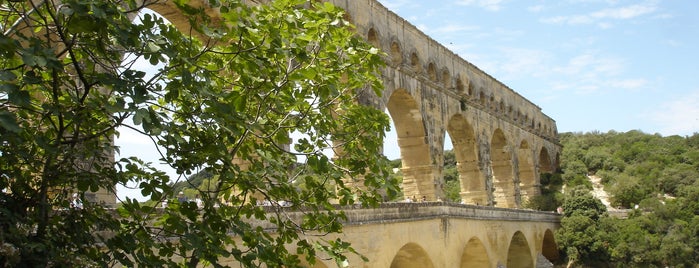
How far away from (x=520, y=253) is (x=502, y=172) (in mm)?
5202

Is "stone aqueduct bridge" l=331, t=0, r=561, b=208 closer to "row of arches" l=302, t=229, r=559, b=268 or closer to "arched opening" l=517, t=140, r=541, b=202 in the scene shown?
"arched opening" l=517, t=140, r=541, b=202

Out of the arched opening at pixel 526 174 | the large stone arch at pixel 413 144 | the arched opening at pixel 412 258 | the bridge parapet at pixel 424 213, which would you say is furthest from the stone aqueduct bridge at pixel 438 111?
the arched opening at pixel 412 258

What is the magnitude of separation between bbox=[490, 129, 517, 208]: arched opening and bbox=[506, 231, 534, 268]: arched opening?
14.3 ft

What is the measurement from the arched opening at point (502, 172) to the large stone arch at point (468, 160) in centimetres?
473

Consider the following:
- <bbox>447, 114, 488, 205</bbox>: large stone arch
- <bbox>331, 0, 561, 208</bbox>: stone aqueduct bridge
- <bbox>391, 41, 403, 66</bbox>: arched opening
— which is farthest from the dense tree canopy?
<bbox>447, 114, 488, 205</bbox>: large stone arch

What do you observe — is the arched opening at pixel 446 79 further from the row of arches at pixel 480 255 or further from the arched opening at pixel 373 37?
the row of arches at pixel 480 255

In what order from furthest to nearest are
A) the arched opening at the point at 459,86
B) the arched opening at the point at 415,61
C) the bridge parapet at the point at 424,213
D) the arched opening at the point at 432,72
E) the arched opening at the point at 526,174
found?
the arched opening at the point at 526,174 < the arched opening at the point at 459,86 < the arched opening at the point at 432,72 < the arched opening at the point at 415,61 < the bridge parapet at the point at 424,213

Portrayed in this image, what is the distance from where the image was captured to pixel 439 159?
72.6 feet

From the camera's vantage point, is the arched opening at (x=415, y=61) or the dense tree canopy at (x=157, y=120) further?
the arched opening at (x=415, y=61)

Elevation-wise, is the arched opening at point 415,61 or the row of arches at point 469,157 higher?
the arched opening at point 415,61

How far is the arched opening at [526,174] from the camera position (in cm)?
3512

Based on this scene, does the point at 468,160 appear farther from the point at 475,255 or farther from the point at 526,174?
the point at 526,174

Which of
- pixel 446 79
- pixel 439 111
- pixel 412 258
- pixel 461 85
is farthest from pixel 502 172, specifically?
pixel 412 258

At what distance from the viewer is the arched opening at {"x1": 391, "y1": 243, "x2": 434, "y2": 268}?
16.7 metres
